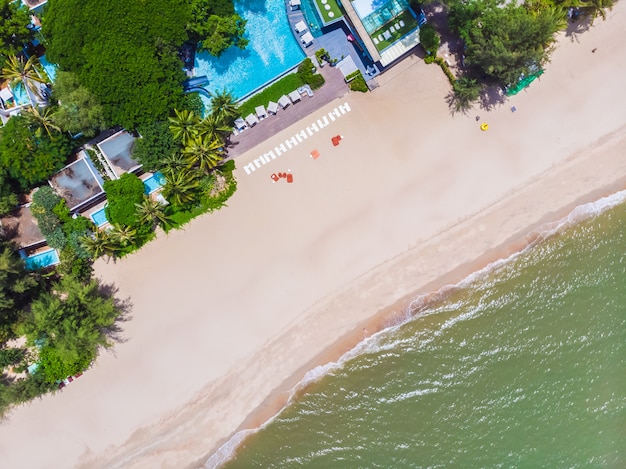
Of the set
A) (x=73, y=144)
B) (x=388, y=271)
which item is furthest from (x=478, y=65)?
(x=73, y=144)

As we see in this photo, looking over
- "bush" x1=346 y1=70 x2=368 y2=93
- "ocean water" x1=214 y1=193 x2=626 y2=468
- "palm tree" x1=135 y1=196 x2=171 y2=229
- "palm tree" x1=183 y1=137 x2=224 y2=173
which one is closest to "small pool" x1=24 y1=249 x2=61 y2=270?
"palm tree" x1=135 y1=196 x2=171 y2=229

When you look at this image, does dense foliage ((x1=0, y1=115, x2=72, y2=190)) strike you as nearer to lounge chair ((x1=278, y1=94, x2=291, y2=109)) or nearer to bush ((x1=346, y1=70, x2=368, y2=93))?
lounge chair ((x1=278, y1=94, x2=291, y2=109))

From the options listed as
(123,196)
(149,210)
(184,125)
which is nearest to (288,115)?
(184,125)

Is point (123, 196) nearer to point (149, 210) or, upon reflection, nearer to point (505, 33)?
point (149, 210)

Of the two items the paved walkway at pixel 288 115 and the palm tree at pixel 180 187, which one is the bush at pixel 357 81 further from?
the palm tree at pixel 180 187

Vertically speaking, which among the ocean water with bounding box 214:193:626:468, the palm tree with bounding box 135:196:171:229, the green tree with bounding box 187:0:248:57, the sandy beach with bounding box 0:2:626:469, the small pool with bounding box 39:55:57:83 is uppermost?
the small pool with bounding box 39:55:57:83
